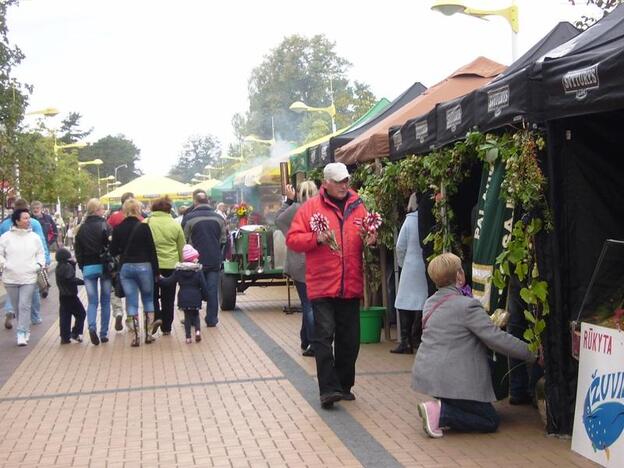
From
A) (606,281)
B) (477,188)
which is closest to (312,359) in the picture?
(477,188)

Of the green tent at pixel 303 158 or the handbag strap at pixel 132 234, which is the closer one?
the handbag strap at pixel 132 234

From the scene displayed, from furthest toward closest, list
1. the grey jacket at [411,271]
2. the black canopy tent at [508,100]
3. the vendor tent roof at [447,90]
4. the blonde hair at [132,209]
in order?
1. the blonde hair at [132,209]
2. the vendor tent roof at [447,90]
3. the grey jacket at [411,271]
4. the black canopy tent at [508,100]

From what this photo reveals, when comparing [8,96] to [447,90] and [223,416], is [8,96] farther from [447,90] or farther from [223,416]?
[223,416]

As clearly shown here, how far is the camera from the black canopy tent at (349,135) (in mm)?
A: 13938

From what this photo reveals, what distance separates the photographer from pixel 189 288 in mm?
12312

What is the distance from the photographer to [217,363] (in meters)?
10.5

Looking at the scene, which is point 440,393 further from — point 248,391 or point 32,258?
point 32,258

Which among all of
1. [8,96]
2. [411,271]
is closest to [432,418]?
[411,271]

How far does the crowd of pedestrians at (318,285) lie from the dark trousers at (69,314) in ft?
0.05

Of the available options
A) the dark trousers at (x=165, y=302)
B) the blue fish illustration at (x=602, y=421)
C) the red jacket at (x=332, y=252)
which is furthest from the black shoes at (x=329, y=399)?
the dark trousers at (x=165, y=302)

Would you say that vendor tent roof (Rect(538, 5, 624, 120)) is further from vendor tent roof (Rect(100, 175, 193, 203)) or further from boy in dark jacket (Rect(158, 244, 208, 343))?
vendor tent roof (Rect(100, 175, 193, 203))

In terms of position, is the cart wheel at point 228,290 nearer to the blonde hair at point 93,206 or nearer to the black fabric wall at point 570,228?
the blonde hair at point 93,206

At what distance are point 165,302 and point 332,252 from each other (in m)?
5.70

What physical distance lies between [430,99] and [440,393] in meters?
6.01
